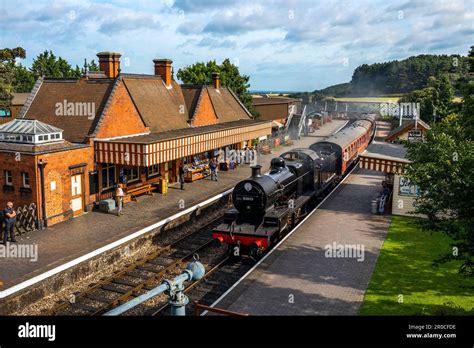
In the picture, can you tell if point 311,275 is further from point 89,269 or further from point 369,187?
point 369,187

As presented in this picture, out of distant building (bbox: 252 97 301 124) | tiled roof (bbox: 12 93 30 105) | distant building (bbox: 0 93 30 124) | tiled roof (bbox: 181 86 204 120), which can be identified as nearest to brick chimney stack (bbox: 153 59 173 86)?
tiled roof (bbox: 181 86 204 120)

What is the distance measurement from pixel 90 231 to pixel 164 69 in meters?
17.0

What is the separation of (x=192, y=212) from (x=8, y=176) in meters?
9.08

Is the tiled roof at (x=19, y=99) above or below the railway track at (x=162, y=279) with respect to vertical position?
above

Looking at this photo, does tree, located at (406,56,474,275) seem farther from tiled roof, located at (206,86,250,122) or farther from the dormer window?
tiled roof, located at (206,86,250,122)

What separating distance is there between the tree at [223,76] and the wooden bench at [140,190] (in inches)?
952

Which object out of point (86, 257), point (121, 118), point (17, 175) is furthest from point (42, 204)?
point (121, 118)

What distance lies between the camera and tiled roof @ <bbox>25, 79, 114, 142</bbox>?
23531mm

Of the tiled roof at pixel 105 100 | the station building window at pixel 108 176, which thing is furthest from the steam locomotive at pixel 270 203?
the tiled roof at pixel 105 100

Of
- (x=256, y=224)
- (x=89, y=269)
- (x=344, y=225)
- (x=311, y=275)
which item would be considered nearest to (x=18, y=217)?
(x=89, y=269)

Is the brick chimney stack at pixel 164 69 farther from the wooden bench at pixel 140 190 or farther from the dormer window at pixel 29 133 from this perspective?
the dormer window at pixel 29 133

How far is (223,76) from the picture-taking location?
156ft

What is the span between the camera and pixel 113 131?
24.4 metres

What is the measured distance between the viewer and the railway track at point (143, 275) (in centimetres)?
1378
